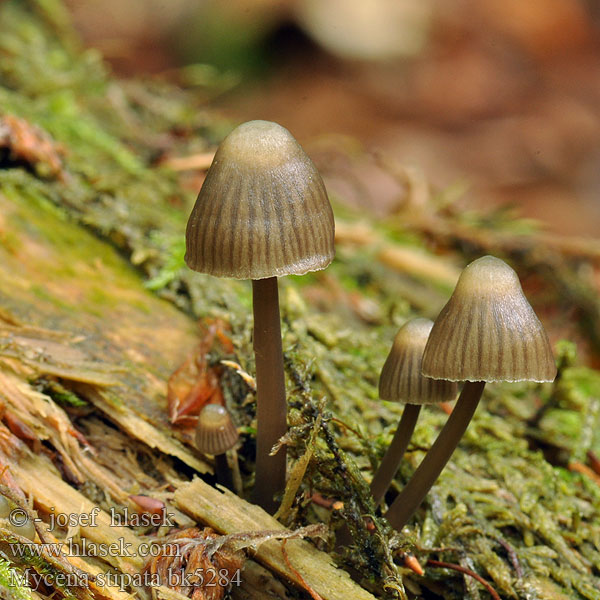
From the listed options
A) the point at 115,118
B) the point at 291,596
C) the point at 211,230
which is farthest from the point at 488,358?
the point at 115,118

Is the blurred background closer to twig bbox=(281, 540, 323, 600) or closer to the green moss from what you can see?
twig bbox=(281, 540, 323, 600)

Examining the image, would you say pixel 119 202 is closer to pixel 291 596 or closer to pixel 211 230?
pixel 211 230

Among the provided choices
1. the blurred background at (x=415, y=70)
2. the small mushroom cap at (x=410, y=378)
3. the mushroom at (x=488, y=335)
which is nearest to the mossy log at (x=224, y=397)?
the small mushroom cap at (x=410, y=378)

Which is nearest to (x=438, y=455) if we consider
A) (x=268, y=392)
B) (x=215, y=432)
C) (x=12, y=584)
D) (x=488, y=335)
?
(x=488, y=335)

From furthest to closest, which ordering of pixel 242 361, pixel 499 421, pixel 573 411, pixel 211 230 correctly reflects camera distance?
pixel 573 411, pixel 499 421, pixel 242 361, pixel 211 230

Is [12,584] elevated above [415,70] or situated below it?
below

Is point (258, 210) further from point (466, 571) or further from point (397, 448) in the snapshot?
point (466, 571)
